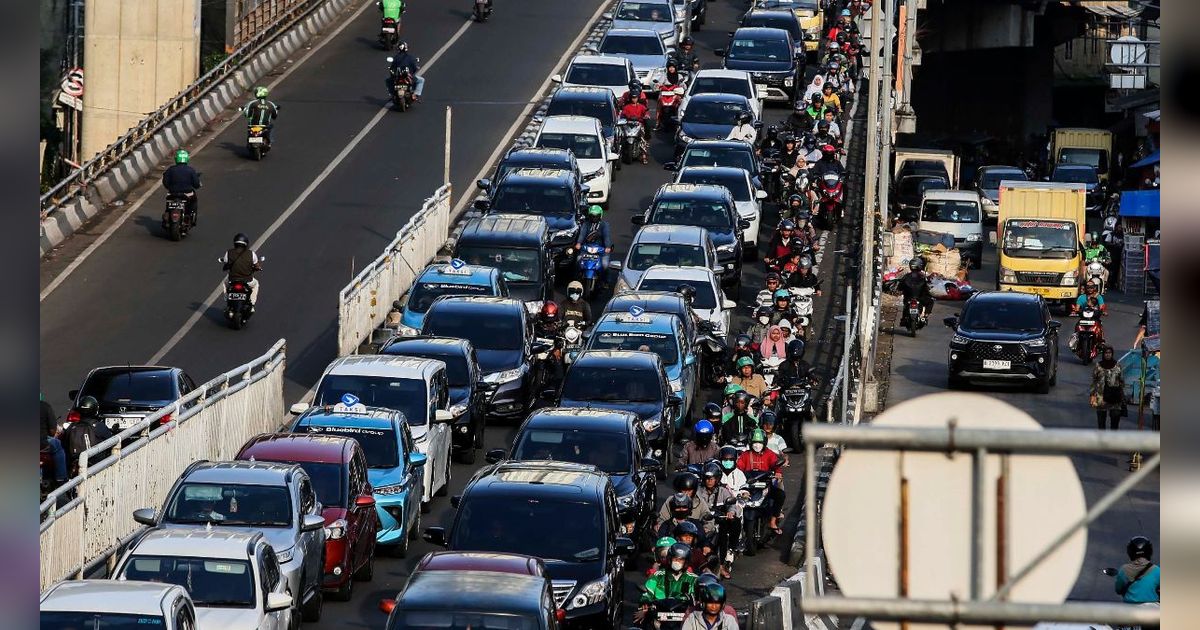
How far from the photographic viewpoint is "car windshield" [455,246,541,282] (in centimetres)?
3472

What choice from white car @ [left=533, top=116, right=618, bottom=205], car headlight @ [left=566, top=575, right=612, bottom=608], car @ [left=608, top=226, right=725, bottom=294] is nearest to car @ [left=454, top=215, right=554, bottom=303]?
car @ [left=608, top=226, right=725, bottom=294]

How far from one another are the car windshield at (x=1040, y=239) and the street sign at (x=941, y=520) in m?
39.8

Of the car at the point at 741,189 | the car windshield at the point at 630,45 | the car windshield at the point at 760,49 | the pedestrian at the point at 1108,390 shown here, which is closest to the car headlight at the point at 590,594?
the pedestrian at the point at 1108,390

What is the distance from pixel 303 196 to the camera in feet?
142

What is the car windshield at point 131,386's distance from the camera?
27250 mm

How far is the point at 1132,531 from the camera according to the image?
27656mm

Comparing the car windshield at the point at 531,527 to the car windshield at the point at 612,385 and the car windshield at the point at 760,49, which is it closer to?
the car windshield at the point at 612,385

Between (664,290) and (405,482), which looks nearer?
(405,482)

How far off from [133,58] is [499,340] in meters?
29.4

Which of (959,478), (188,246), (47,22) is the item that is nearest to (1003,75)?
(47,22)

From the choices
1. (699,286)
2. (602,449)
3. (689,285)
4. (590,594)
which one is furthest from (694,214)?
(590,594)
